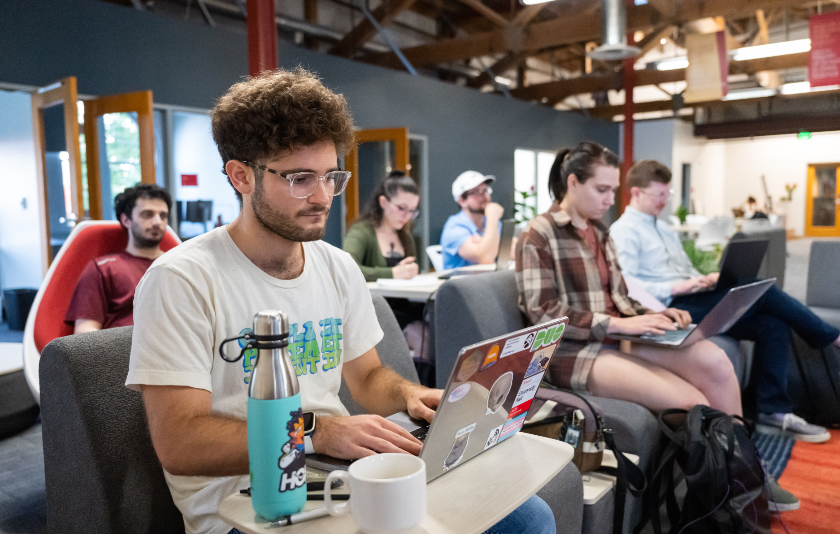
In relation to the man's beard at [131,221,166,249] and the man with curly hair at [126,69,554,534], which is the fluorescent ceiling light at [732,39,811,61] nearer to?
the man's beard at [131,221,166,249]

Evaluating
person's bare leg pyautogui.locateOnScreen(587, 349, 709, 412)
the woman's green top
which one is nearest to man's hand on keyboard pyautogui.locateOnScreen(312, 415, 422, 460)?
person's bare leg pyautogui.locateOnScreen(587, 349, 709, 412)

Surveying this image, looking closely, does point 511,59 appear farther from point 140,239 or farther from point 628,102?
point 140,239

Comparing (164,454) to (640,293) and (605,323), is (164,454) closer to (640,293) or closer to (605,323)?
(605,323)

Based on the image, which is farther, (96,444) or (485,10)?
(485,10)

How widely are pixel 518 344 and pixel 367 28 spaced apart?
26.5ft

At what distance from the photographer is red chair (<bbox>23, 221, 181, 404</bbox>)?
88.7 inches

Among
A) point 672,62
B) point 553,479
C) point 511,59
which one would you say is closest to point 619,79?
point 672,62

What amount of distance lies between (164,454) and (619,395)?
1.63 meters

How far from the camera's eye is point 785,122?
1387cm

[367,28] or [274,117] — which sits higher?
[367,28]

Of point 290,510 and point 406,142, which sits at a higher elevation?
point 406,142

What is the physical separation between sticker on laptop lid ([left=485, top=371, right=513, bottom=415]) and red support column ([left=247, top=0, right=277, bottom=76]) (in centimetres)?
483

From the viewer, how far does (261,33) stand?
524 cm

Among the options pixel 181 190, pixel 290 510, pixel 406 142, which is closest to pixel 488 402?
pixel 290 510
